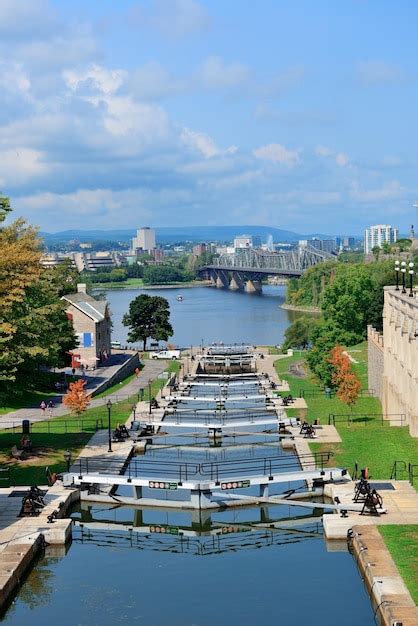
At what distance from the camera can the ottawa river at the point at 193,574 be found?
26.0 meters

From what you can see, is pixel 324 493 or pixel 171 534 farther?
pixel 324 493

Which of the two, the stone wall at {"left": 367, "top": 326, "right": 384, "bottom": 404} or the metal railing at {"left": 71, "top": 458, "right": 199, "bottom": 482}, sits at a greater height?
the stone wall at {"left": 367, "top": 326, "right": 384, "bottom": 404}

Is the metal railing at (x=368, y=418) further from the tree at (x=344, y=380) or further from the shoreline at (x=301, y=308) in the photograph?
the shoreline at (x=301, y=308)

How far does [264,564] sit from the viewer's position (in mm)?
30531

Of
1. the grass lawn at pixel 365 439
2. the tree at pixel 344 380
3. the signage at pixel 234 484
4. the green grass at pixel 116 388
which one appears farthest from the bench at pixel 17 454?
the green grass at pixel 116 388

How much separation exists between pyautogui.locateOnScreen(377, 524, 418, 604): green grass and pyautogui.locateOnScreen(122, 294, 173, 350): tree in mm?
76459

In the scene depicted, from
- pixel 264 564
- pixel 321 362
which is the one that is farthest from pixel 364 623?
pixel 321 362

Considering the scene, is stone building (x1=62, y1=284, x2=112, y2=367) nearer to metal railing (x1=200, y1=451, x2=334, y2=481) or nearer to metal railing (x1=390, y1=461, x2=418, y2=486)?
metal railing (x1=200, y1=451, x2=334, y2=481)

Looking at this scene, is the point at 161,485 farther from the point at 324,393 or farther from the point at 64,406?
the point at 324,393

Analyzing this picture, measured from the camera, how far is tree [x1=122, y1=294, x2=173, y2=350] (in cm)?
10681

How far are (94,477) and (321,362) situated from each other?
111ft

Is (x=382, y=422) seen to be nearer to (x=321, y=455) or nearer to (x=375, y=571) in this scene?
(x=321, y=455)

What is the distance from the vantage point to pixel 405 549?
28.9 m

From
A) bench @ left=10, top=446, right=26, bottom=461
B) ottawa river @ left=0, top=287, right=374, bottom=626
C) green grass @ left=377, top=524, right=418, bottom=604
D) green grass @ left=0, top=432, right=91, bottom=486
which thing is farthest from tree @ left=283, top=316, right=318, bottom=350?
green grass @ left=377, top=524, right=418, bottom=604
